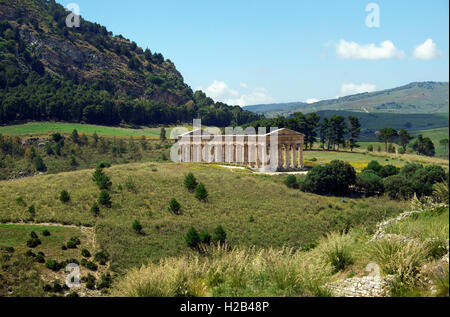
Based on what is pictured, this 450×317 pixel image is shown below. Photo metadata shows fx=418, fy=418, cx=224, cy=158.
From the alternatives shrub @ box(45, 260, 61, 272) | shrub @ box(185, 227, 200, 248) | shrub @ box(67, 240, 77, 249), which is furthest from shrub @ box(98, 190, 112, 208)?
shrub @ box(45, 260, 61, 272)

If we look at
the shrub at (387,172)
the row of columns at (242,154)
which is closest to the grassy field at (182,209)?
the shrub at (387,172)

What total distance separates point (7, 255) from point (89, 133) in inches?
2462

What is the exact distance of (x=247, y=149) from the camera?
73.7 m

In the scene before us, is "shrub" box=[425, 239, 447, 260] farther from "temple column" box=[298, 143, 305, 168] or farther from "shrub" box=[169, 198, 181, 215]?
"temple column" box=[298, 143, 305, 168]

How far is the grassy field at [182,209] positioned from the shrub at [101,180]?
0.82 metres

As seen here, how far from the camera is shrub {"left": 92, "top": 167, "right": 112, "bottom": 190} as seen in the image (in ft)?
159

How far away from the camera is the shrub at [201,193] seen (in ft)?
163

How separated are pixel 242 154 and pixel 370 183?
24273 mm

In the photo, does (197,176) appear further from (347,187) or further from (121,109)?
(121,109)

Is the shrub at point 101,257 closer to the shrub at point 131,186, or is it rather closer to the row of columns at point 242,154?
the shrub at point 131,186

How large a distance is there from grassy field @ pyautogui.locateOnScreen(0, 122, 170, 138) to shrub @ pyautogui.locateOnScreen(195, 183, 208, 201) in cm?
4583

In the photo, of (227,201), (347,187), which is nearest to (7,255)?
(227,201)

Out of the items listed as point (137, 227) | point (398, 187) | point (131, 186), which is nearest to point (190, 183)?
point (131, 186)

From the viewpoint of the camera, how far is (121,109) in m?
112
